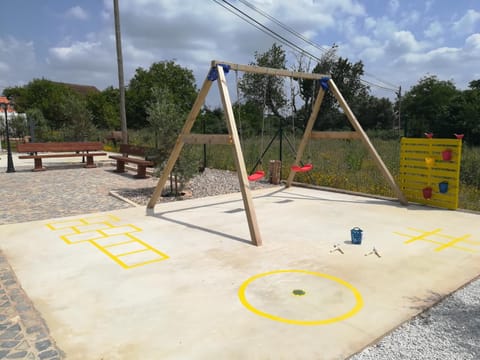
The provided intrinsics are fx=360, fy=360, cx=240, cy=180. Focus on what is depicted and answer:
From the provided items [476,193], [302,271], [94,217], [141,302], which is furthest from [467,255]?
[94,217]

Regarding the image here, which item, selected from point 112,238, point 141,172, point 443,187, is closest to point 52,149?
point 141,172

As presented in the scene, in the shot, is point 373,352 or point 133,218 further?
Result: point 133,218

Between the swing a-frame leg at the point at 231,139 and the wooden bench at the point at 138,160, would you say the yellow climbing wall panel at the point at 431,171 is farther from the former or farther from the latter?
the wooden bench at the point at 138,160

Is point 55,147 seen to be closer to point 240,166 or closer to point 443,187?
point 240,166

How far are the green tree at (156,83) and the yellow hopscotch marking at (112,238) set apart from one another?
33.0m

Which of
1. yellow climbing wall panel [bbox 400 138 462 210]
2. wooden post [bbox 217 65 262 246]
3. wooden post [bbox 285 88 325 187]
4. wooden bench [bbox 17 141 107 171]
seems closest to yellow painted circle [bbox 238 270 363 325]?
wooden post [bbox 217 65 262 246]

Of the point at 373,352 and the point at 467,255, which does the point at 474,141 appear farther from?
the point at 373,352

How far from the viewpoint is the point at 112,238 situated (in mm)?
5137

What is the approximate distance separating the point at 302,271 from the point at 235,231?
1.72m

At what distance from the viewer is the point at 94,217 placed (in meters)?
6.39

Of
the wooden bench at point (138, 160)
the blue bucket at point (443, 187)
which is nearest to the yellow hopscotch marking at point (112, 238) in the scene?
the wooden bench at point (138, 160)

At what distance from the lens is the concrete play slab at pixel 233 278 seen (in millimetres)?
2631

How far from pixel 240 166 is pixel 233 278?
186cm

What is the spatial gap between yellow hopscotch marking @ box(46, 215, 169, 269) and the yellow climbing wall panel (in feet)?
17.8
